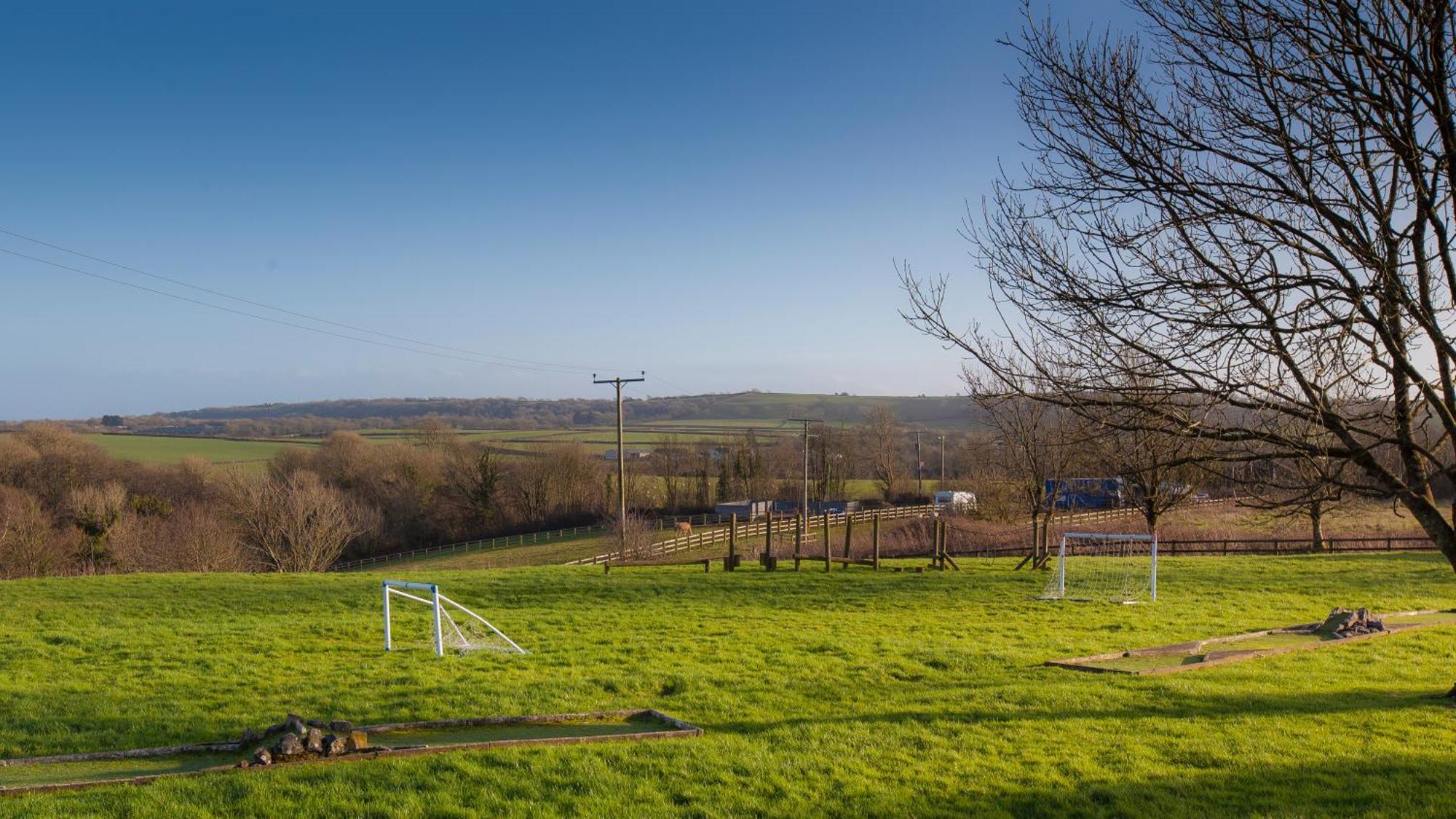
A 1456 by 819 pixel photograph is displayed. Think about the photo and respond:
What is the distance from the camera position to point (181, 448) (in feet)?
263

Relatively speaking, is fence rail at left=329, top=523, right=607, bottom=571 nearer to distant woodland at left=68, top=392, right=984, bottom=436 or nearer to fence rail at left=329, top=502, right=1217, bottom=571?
fence rail at left=329, top=502, right=1217, bottom=571

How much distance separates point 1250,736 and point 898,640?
638 cm

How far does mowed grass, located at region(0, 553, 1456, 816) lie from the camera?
23.3ft

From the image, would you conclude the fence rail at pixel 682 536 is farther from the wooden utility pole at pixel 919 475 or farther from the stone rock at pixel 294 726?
the stone rock at pixel 294 726

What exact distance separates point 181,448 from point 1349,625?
283ft

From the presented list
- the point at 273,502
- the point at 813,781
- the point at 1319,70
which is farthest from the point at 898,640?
the point at 273,502

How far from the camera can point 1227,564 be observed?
28562 millimetres

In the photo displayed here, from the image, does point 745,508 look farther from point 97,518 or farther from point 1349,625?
point 1349,625

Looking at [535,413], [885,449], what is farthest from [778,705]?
[535,413]

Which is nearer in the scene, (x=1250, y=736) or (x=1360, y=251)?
(x=1360, y=251)

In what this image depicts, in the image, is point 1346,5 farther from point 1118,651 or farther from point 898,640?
point 898,640

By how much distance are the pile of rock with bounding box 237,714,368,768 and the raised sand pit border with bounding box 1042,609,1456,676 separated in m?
8.81

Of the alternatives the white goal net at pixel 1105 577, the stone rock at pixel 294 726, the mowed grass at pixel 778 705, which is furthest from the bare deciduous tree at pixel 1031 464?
the stone rock at pixel 294 726

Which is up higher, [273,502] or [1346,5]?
[1346,5]
